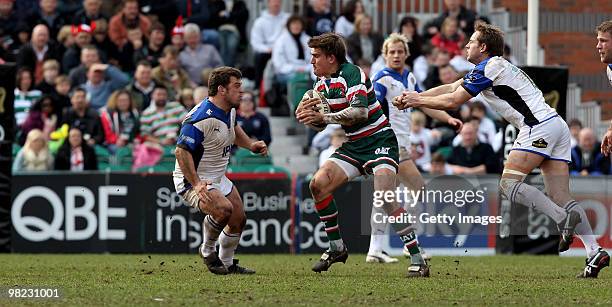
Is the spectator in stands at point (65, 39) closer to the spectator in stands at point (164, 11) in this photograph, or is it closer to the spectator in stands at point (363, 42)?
the spectator in stands at point (164, 11)

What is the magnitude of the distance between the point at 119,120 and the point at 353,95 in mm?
8420

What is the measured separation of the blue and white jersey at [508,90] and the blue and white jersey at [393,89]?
2.43 metres

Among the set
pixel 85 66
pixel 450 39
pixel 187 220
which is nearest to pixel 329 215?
pixel 187 220

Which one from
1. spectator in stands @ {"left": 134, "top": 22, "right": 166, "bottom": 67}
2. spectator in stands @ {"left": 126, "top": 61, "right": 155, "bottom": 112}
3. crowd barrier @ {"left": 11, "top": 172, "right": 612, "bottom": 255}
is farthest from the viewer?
spectator in stands @ {"left": 134, "top": 22, "right": 166, "bottom": 67}

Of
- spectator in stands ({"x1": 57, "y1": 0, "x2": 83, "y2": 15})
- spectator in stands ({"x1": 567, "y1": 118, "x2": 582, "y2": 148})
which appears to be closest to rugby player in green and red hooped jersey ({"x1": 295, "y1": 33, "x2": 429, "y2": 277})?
spectator in stands ({"x1": 567, "y1": 118, "x2": 582, "y2": 148})

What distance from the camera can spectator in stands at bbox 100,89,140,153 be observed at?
20.3m

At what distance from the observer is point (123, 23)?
22.9 metres

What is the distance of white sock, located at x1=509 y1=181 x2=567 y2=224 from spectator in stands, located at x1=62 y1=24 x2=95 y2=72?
1111cm

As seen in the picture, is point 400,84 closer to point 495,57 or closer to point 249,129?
point 495,57

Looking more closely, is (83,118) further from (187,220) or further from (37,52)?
(187,220)

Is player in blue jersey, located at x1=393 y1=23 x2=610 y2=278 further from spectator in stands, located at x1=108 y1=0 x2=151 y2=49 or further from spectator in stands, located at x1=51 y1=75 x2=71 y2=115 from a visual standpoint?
spectator in stands, located at x1=108 y1=0 x2=151 y2=49

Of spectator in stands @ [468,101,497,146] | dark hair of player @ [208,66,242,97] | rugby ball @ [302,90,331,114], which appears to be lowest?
spectator in stands @ [468,101,497,146]

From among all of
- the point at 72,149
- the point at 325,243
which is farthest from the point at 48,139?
the point at 325,243

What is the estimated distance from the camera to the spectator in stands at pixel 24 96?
20.9 metres
